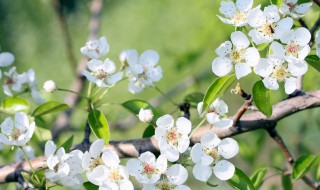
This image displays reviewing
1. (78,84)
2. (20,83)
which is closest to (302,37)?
(20,83)

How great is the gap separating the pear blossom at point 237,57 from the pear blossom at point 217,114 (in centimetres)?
9

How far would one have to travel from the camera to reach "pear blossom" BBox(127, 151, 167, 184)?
1064 mm

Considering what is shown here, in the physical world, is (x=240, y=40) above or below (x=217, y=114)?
above

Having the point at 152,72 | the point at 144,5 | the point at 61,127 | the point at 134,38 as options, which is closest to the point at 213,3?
the point at 61,127

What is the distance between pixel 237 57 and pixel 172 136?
0.20 meters

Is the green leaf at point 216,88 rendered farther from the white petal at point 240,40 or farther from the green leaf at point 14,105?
the green leaf at point 14,105

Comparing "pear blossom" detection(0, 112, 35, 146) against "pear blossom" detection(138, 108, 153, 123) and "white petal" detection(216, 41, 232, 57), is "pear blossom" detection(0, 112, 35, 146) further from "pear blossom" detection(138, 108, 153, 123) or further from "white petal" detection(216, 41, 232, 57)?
"white petal" detection(216, 41, 232, 57)

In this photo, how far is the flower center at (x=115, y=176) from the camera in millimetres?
1080

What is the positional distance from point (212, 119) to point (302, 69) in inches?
7.9

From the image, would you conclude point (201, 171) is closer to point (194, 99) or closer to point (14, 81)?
point (194, 99)

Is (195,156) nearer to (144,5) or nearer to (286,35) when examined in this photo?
(286,35)

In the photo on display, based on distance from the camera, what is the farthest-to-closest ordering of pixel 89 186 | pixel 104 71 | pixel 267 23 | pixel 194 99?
1. pixel 194 99
2. pixel 104 71
3. pixel 89 186
4. pixel 267 23

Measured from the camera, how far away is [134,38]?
530 cm

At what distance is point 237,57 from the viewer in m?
1.08
